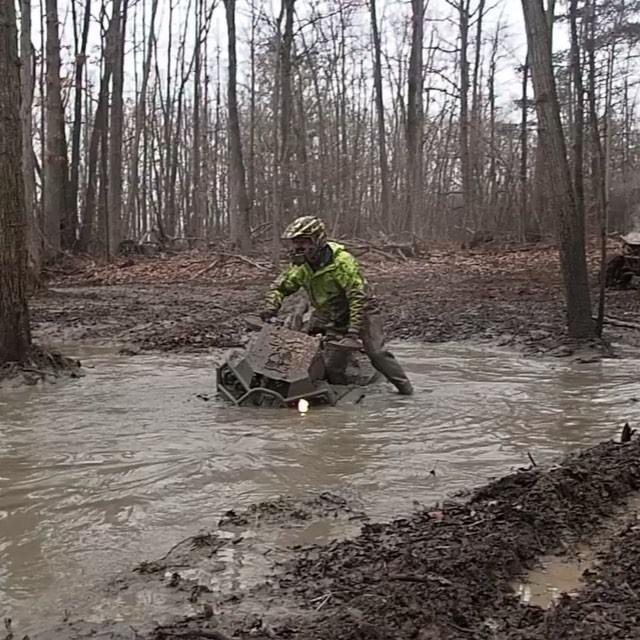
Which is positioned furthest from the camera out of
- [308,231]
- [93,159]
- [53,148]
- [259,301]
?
[93,159]

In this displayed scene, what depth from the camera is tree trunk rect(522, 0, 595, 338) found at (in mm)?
10891

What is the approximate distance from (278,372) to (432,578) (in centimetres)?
460

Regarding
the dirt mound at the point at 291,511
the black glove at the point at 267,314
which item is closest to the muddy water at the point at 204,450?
the dirt mound at the point at 291,511

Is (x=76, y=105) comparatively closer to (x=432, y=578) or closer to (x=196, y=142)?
(x=196, y=142)

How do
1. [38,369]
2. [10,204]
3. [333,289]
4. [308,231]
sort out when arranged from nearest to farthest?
1. [308,231]
2. [333,289]
3. [10,204]
4. [38,369]

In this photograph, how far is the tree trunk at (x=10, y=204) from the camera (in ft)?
30.4

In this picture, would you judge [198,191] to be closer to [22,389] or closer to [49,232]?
[49,232]

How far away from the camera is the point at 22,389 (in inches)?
361

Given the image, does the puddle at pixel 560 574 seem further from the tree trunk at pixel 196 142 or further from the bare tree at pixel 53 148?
the tree trunk at pixel 196 142

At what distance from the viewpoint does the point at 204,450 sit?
658cm

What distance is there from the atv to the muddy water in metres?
7.04

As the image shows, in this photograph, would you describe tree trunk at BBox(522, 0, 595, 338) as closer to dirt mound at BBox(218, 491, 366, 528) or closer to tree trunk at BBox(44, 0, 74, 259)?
dirt mound at BBox(218, 491, 366, 528)

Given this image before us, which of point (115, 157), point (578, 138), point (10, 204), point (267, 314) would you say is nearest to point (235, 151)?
point (115, 157)

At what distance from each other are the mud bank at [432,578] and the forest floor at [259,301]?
686cm
